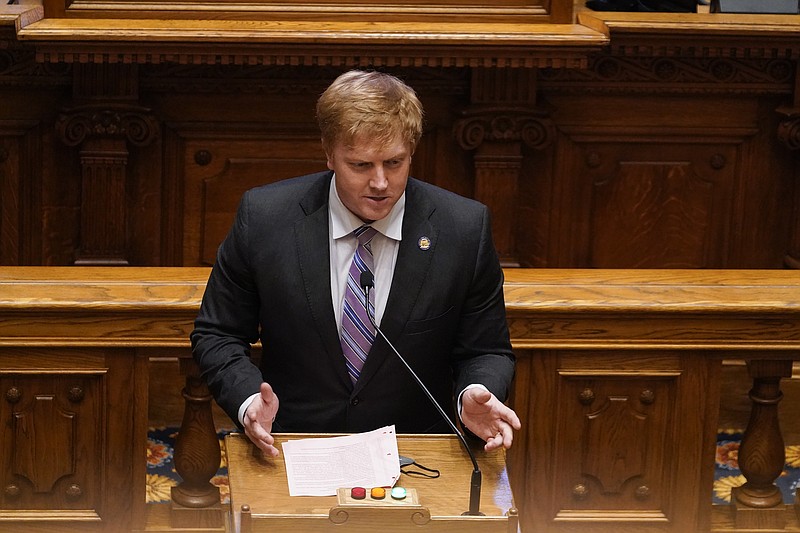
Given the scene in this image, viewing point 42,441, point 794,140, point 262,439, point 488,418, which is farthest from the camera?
point 794,140

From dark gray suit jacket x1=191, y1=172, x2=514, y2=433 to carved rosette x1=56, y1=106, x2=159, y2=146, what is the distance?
2.04m

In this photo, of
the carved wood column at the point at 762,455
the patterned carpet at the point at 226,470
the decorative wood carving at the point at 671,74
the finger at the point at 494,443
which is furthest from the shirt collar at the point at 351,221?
the decorative wood carving at the point at 671,74

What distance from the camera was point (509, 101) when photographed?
16.4 ft

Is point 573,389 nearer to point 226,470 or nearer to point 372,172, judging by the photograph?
point 372,172

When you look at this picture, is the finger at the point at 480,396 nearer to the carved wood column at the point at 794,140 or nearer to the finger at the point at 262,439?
the finger at the point at 262,439

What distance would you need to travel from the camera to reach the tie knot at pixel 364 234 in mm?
2807

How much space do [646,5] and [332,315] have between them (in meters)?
3.00

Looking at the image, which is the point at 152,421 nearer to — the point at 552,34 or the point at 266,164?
the point at 266,164

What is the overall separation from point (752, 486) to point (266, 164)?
2.37m

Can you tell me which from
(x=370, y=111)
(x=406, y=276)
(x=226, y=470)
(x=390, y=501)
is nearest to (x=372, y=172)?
(x=370, y=111)

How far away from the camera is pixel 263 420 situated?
2457 millimetres

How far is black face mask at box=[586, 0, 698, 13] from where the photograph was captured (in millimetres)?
5223

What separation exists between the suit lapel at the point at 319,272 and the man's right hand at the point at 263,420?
317 millimetres

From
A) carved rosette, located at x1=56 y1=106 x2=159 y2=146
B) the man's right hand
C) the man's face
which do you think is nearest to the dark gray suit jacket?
the man's face
